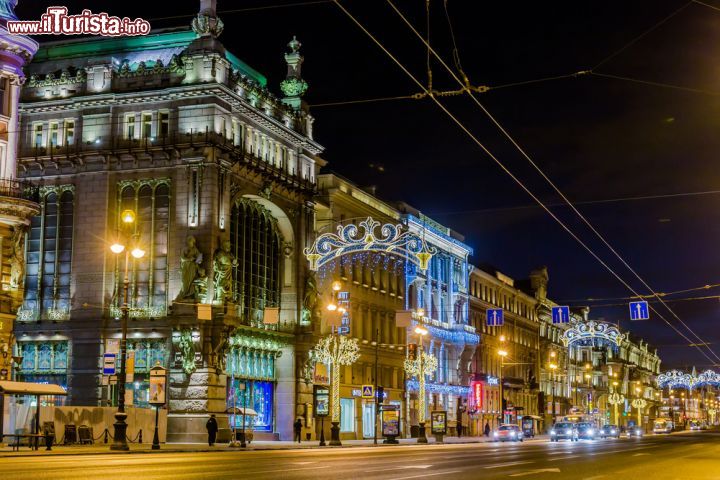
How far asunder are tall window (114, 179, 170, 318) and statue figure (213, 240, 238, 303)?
330 cm

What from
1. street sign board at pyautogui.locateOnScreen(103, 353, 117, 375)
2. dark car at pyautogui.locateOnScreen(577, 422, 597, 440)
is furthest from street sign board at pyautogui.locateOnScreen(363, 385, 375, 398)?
dark car at pyautogui.locateOnScreen(577, 422, 597, 440)

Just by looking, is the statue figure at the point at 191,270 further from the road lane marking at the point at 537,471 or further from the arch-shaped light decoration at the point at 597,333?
the arch-shaped light decoration at the point at 597,333

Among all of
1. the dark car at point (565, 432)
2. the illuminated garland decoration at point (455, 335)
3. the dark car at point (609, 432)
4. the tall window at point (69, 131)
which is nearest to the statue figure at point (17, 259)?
the tall window at point (69, 131)

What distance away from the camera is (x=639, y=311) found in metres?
61.2

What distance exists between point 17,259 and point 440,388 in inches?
1988

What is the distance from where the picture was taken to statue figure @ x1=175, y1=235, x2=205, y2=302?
187 ft

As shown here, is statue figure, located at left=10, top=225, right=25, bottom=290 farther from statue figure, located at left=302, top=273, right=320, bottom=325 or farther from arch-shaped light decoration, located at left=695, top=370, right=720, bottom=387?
arch-shaped light decoration, located at left=695, top=370, right=720, bottom=387

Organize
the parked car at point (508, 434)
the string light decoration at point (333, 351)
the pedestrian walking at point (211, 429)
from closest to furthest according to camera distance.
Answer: the pedestrian walking at point (211, 429)
the string light decoration at point (333, 351)
the parked car at point (508, 434)

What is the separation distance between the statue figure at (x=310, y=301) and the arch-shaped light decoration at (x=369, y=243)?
7902 millimetres

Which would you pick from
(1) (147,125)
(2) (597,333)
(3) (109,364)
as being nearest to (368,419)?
(2) (597,333)

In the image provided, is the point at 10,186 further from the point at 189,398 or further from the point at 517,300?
the point at 517,300

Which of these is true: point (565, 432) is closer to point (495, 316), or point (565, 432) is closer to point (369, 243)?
point (495, 316)

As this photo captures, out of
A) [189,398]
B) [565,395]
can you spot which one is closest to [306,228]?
[189,398]

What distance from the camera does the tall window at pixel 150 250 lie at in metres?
59.1
